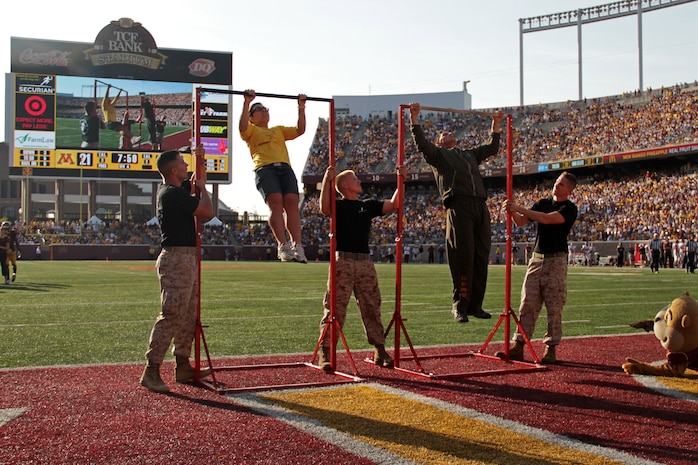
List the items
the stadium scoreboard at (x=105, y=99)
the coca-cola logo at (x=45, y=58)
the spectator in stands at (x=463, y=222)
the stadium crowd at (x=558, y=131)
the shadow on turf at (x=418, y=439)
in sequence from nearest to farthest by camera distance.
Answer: the shadow on turf at (x=418, y=439) < the spectator in stands at (x=463, y=222) < the stadium crowd at (x=558, y=131) < the stadium scoreboard at (x=105, y=99) < the coca-cola logo at (x=45, y=58)

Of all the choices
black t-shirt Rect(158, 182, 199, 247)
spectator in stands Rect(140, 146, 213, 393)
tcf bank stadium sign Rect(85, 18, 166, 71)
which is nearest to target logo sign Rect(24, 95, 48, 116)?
tcf bank stadium sign Rect(85, 18, 166, 71)

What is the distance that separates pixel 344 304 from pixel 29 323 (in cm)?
628

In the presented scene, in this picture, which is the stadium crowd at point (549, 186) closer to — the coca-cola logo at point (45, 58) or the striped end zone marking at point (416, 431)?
the coca-cola logo at point (45, 58)

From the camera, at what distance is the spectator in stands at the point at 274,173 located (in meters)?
7.86

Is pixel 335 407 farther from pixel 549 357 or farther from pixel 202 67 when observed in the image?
pixel 202 67


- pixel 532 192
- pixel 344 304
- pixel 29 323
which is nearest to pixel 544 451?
pixel 344 304

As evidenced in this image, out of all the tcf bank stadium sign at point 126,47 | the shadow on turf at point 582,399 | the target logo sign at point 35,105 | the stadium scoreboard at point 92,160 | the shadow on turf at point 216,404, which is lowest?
the shadow on turf at point 582,399

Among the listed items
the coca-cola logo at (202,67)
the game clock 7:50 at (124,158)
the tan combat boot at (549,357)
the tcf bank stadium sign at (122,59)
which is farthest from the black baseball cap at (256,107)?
the coca-cola logo at (202,67)

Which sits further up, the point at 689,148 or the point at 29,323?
the point at 689,148

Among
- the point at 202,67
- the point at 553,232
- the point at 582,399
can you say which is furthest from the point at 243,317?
the point at 202,67

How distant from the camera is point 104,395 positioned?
21.4ft

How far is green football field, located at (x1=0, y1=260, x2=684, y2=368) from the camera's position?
374 inches

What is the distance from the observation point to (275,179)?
7.90 m

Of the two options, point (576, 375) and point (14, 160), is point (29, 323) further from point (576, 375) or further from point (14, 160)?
point (14, 160)
